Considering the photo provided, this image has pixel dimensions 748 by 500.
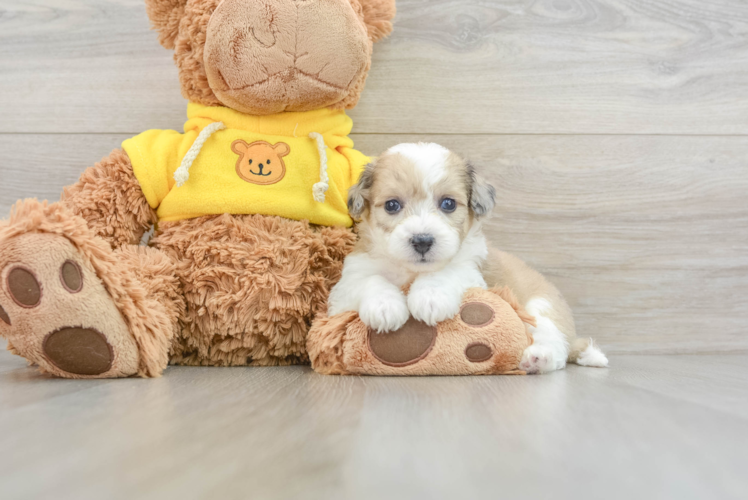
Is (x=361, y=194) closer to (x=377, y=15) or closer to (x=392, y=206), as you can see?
(x=392, y=206)

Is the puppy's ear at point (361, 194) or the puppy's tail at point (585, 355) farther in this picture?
the puppy's tail at point (585, 355)

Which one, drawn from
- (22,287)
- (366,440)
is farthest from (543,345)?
(22,287)

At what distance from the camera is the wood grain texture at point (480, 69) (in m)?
1.92

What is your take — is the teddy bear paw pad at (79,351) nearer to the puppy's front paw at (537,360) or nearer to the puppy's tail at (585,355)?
the puppy's front paw at (537,360)

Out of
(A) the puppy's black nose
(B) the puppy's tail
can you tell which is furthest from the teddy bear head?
(B) the puppy's tail

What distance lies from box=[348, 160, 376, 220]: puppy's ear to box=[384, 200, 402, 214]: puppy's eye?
0.08 meters

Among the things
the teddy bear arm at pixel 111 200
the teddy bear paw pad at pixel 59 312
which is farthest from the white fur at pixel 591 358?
the teddy bear arm at pixel 111 200

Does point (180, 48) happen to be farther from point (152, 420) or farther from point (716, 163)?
point (716, 163)

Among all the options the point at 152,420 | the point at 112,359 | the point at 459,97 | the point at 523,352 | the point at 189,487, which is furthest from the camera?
the point at 459,97

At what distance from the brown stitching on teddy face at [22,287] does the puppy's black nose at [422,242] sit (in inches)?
32.7

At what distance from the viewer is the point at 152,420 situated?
2.63 ft

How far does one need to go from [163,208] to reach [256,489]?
1.13 metres

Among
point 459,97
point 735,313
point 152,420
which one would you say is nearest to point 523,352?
point 152,420

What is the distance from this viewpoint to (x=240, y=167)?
1494 mm
